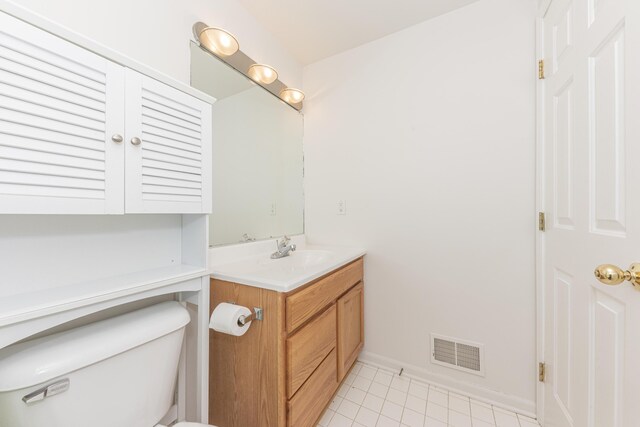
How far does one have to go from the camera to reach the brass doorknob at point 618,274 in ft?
2.06

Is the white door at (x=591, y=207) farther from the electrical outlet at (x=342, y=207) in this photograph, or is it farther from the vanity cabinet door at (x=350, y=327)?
the electrical outlet at (x=342, y=207)

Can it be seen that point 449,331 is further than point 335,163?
No

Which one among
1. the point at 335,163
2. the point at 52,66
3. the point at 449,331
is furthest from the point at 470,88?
the point at 52,66

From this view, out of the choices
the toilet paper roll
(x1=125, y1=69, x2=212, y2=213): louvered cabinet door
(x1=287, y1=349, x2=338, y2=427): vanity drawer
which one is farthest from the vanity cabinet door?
(x1=125, y1=69, x2=212, y2=213): louvered cabinet door

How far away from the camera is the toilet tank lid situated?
0.62m

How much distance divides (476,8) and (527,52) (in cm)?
42

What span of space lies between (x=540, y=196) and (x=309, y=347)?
1.40m

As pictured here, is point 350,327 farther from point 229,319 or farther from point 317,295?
point 229,319

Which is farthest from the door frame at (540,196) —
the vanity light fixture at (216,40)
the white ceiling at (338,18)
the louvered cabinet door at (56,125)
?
the louvered cabinet door at (56,125)

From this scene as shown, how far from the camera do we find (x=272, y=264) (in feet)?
4.73

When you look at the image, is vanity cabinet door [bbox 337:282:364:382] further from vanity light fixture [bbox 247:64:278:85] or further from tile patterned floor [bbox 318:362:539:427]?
vanity light fixture [bbox 247:64:278:85]

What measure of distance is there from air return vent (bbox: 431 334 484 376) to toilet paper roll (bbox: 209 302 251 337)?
128 cm

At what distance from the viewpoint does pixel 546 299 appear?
125 centimetres

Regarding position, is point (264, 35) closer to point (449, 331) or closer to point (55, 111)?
point (55, 111)
